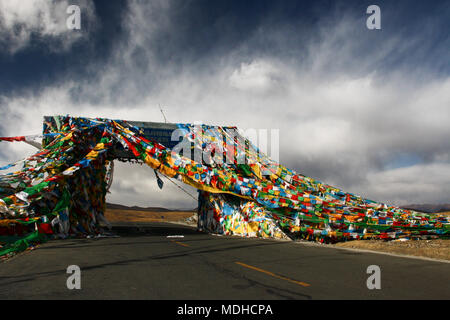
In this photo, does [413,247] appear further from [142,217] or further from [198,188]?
[142,217]

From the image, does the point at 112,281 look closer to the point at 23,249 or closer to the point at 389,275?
the point at 389,275

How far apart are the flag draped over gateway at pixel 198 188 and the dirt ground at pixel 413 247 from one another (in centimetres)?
86

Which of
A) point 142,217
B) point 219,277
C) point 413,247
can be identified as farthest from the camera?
point 142,217

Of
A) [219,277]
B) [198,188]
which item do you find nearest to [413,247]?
[219,277]

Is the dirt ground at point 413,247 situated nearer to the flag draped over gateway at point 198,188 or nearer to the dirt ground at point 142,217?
the flag draped over gateway at point 198,188

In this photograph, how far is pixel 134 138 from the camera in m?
19.3

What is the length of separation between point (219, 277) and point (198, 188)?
40.3ft

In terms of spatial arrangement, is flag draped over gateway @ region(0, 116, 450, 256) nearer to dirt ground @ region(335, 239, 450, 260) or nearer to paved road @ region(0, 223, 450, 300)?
dirt ground @ region(335, 239, 450, 260)

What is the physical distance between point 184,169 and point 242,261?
35.4ft

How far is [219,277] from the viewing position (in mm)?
6012

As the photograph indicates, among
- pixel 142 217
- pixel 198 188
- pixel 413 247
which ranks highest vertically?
pixel 198 188

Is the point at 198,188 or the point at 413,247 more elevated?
the point at 198,188
